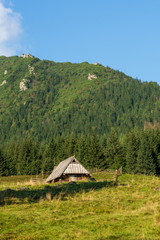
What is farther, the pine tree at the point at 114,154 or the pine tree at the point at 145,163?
the pine tree at the point at 114,154

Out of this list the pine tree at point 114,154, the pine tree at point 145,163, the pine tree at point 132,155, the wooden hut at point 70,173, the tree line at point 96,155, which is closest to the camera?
the wooden hut at point 70,173

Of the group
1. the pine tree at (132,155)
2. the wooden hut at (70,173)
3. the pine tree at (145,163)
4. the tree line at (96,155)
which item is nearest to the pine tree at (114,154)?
the tree line at (96,155)

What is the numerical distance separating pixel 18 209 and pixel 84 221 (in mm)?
5183

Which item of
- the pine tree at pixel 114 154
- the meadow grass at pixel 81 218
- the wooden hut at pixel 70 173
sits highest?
the pine tree at pixel 114 154

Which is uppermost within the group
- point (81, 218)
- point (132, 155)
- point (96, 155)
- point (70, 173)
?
point (96, 155)

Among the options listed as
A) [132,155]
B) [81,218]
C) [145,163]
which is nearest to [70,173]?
[81,218]

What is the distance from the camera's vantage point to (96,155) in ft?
355

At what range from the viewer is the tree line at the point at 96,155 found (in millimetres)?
95000

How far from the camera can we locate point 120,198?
2030 cm

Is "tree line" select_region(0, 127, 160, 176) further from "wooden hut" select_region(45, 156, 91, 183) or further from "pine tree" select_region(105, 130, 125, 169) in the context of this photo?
"wooden hut" select_region(45, 156, 91, 183)

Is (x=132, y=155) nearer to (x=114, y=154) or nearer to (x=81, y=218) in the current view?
(x=114, y=154)

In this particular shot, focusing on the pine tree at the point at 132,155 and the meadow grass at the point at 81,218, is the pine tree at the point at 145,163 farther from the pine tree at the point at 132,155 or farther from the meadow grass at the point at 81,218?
the meadow grass at the point at 81,218

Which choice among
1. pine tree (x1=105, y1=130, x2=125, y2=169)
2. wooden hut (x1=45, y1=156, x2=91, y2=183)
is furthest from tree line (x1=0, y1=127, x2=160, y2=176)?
wooden hut (x1=45, y1=156, x2=91, y2=183)

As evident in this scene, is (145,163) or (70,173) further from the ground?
(145,163)
